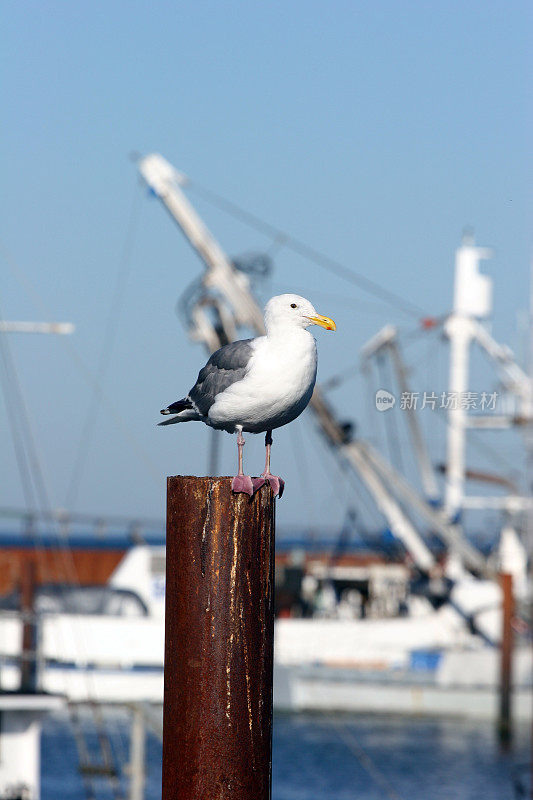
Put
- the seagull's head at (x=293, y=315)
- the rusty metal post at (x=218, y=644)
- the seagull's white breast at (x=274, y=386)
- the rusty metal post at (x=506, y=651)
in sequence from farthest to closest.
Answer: the rusty metal post at (x=506, y=651)
the seagull's head at (x=293, y=315)
the seagull's white breast at (x=274, y=386)
the rusty metal post at (x=218, y=644)

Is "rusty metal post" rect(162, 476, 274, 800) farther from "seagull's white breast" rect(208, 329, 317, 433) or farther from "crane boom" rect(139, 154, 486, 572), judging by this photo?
"crane boom" rect(139, 154, 486, 572)

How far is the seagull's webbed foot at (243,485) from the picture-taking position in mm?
4535

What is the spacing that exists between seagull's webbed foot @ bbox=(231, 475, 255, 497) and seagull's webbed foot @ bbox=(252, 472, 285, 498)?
31 mm

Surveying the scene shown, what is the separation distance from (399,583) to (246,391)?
124 feet

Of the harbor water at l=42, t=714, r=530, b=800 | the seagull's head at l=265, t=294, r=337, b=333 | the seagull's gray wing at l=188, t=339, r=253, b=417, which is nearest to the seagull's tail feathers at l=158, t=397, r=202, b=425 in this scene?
the seagull's gray wing at l=188, t=339, r=253, b=417

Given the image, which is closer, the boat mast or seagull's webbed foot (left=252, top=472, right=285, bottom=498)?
seagull's webbed foot (left=252, top=472, right=285, bottom=498)

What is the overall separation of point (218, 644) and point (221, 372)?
3.69 feet

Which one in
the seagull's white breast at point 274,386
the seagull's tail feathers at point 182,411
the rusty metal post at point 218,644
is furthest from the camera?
the seagull's tail feathers at point 182,411

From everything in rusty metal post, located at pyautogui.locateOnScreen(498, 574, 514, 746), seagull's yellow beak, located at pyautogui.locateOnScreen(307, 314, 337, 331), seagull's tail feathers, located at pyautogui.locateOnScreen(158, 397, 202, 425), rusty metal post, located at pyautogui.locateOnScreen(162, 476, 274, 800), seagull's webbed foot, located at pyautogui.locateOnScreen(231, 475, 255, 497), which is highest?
seagull's yellow beak, located at pyautogui.locateOnScreen(307, 314, 337, 331)

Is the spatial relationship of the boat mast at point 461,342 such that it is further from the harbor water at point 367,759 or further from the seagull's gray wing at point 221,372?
the seagull's gray wing at point 221,372

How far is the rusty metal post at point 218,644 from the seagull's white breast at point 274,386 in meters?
0.47

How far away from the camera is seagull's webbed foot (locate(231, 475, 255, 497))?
4.54 meters

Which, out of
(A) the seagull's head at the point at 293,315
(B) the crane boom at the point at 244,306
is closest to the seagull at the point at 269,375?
(A) the seagull's head at the point at 293,315

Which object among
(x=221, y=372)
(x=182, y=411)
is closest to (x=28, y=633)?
(x=182, y=411)
